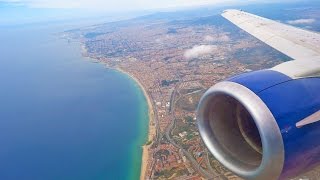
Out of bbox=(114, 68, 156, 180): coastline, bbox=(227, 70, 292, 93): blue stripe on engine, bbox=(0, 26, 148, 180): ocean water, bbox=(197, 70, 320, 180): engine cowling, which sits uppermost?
bbox=(227, 70, 292, 93): blue stripe on engine

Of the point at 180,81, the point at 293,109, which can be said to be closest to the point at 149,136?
the point at 180,81

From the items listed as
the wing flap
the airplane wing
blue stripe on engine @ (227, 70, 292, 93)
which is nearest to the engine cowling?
blue stripe on engine @ (227, 70, 292, 93)

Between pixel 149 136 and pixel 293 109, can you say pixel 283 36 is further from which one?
pixel 149 136

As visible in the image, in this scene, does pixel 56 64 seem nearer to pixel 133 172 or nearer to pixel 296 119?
pixel 133 172

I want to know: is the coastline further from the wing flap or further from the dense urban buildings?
the wing flap

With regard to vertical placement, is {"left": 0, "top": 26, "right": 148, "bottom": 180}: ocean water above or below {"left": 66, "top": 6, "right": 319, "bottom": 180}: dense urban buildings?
below

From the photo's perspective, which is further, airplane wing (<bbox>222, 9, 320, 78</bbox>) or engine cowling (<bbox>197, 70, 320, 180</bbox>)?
airplane wing (<bbox>222, 9, 320, 78</bbox>)

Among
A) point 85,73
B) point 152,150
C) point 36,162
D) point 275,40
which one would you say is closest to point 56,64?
point 85,73
